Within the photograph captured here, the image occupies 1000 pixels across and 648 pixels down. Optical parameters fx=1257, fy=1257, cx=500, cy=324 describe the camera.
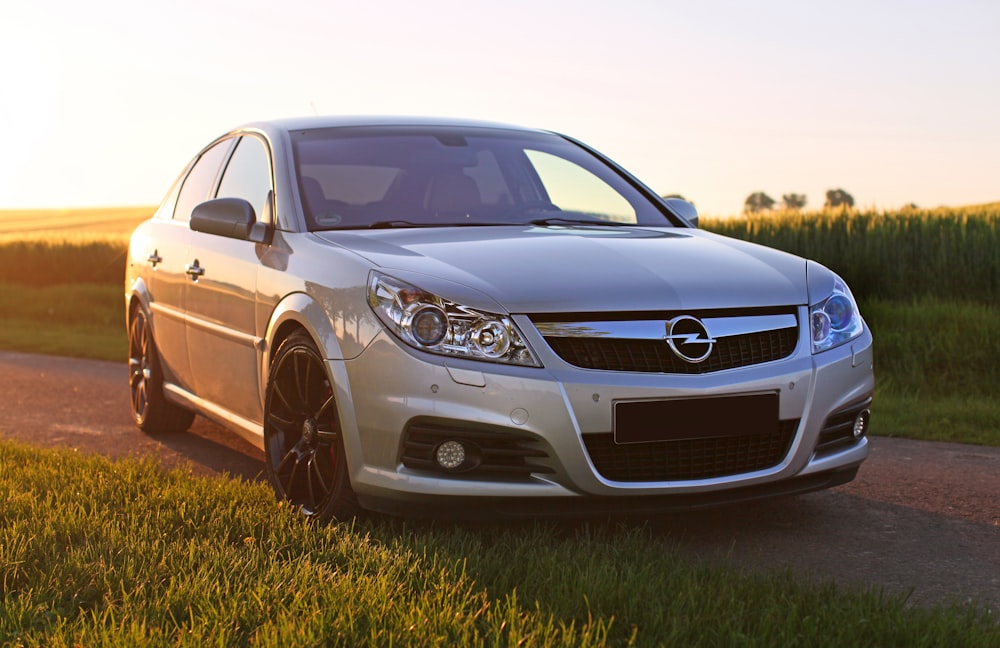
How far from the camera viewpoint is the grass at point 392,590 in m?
3.24

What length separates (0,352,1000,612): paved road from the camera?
166 inches

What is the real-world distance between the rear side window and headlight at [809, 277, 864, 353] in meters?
3.25

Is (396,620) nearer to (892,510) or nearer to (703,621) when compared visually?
(703,621)

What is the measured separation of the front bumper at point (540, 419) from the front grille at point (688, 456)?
15 mm

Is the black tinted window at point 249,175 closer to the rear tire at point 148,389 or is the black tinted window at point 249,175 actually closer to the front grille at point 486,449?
the rear tire at point 148,389

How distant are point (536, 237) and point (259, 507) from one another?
147 cm

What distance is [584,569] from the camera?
3.81 metres

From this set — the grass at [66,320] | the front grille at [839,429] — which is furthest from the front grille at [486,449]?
the grass at [66,320]

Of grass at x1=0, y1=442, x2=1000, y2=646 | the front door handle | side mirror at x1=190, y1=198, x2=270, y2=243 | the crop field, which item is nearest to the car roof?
side mirror at x1=190, y1=198, x2=270, y2=243

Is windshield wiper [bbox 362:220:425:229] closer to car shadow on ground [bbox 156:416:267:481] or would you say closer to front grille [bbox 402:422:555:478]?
front grille [bbox 402:422:555:478]

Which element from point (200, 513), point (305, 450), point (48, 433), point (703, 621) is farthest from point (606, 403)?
point (48, 433)

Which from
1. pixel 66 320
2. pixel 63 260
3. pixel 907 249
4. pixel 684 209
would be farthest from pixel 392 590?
pixel 63 260

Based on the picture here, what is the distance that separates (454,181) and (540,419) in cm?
179

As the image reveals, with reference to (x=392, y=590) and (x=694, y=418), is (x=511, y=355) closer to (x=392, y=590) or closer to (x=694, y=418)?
(x=694, y=418)
